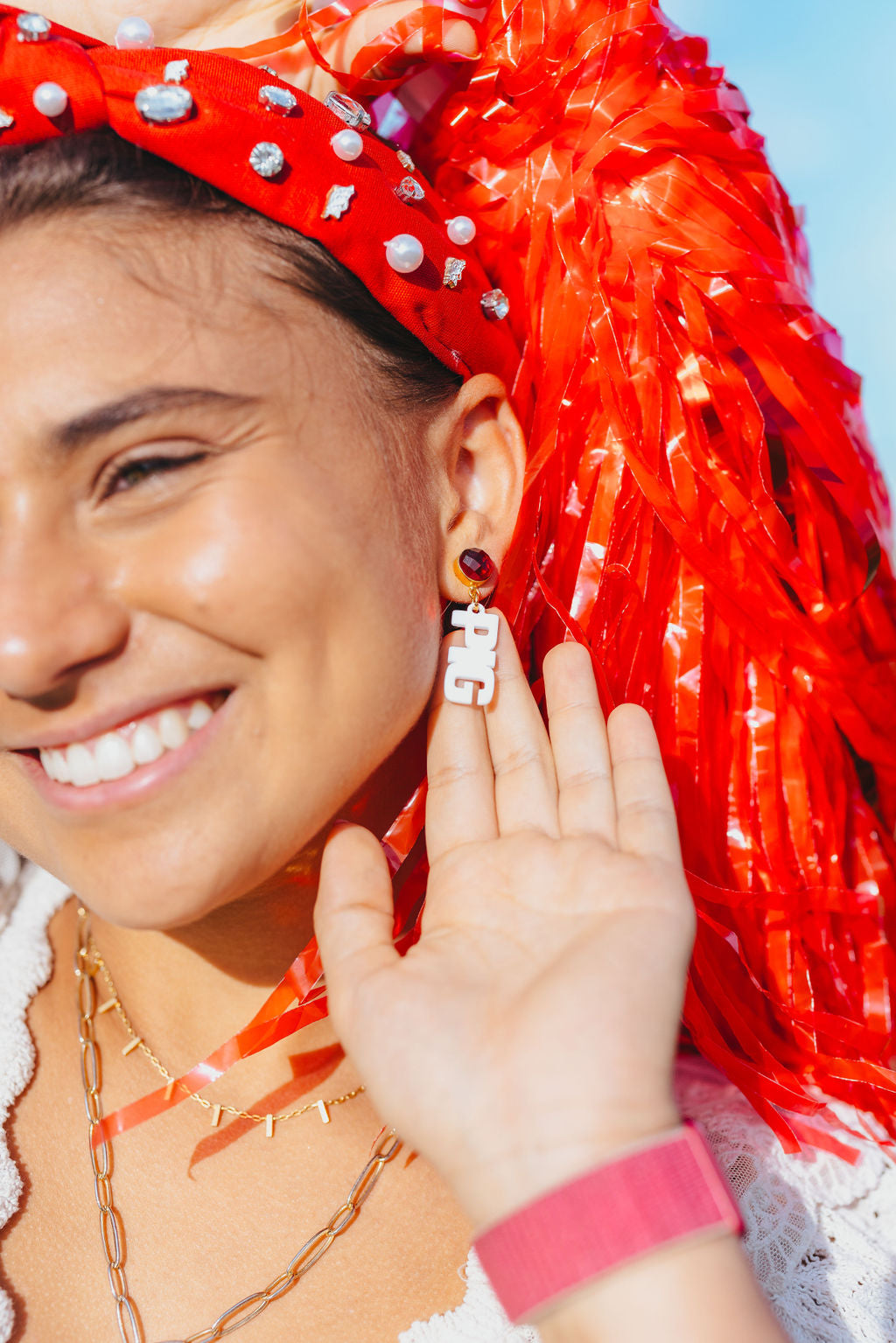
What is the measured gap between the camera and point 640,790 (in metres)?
1.59

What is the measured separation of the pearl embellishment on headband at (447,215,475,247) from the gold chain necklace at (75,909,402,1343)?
1.59 metres

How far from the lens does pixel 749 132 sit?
2070mm

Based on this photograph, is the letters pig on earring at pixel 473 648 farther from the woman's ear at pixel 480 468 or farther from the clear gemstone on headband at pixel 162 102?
the clear gemstone on headband at pixel 162 102

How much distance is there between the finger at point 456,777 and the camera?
1.69 m

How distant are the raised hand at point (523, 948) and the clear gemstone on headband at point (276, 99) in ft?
2.84

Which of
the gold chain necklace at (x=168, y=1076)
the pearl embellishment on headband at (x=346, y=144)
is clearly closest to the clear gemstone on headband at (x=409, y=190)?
the pearl embellishment on headband at (x=346, y=144)

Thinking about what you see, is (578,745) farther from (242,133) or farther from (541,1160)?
(242,133)

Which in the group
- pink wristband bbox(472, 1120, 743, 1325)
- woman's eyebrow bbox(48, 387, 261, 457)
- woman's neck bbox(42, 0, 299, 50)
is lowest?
pink wristband bbox(472, 1120, 743, 1325)

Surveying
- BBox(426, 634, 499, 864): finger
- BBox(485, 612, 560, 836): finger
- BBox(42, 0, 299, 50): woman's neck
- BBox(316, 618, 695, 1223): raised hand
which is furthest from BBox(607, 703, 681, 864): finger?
BBox(42, 0, 299, 50): woman's neck

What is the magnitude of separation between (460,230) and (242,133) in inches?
18.2

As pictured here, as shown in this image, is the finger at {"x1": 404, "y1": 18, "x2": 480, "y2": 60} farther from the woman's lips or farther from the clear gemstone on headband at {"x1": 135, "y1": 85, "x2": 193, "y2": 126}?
the woman's lips

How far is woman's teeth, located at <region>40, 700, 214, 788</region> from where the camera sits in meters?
1.54

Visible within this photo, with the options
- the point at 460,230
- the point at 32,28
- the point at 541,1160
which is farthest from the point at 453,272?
the point at 541,1160

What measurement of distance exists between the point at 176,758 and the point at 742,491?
112cm
